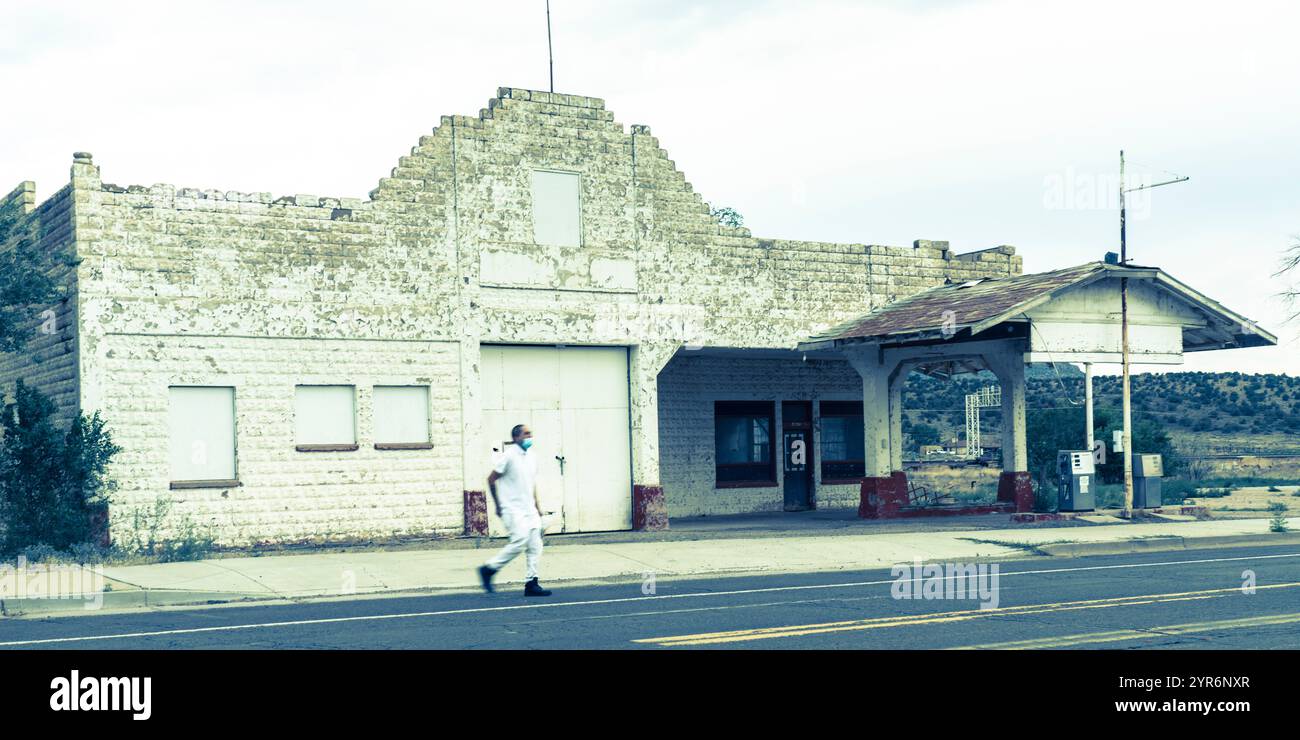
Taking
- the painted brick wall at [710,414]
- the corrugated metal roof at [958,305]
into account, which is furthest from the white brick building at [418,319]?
the painted brick wall at [710,414]

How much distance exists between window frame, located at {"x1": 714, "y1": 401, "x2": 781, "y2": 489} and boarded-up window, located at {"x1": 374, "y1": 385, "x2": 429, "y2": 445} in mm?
9630

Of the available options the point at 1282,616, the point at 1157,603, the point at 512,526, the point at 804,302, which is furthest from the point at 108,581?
the point at 804,302

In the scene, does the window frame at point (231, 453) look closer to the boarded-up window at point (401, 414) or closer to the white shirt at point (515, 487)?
the boarded-up window at point (401, 414)

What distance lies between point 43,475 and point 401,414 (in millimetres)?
5786

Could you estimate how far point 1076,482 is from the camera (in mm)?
25953

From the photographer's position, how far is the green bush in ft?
62.5

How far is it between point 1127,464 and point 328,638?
61.0 ft

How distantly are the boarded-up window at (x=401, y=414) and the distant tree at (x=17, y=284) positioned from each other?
5.30 m

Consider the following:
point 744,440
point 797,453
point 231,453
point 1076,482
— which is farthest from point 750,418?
point 231,453

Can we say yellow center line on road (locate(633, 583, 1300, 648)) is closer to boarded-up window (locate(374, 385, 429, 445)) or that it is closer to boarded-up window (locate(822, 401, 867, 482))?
boarded-up window (locate(374, 385, 429, 445))

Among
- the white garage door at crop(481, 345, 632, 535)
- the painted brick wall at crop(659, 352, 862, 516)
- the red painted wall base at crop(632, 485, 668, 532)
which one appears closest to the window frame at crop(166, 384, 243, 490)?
the white garage door at crop(481, 345, 632, 535)

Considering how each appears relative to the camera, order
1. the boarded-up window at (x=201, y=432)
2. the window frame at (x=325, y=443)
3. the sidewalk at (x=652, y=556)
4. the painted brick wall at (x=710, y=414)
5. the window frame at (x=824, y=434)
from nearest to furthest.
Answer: the sidewalk at (x=652, y=556) → the boarded-up window at (x=201, y=432) → the window frame at (x=325, y=443) → the painted brick wall at (x=710, y=414) → the window frame at (x=824, y=434)

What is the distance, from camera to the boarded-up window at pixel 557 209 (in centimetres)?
2442
